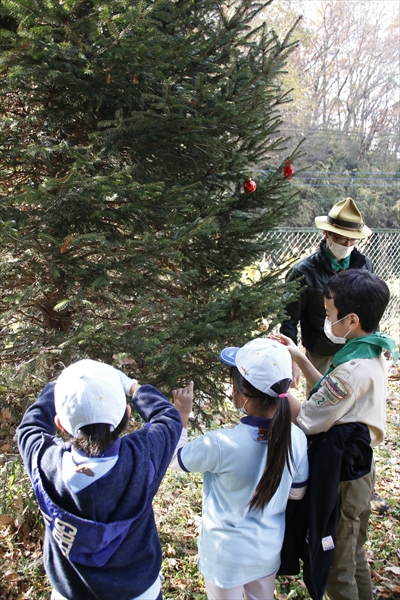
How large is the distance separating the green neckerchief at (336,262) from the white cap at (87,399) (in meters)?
2.36

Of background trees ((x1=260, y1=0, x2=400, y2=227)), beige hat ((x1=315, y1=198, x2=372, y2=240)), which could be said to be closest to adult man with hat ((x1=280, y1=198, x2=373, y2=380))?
beige hat ((x1=315, y1=198, x2=372, y2=240))

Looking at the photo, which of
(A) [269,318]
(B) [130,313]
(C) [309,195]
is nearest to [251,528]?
(B) [130,313]

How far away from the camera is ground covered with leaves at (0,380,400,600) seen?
2979mm

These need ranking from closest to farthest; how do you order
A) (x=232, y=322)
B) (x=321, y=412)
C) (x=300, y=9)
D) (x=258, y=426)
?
(x=258, y=426) < (x=321, y=412) < (x=232, y=322) < (x=300, y=9)

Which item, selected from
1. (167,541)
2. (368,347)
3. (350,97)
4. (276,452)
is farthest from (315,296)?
(350,97)

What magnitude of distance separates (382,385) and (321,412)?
33cm

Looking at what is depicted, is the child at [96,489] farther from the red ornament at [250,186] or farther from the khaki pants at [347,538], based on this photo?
the red ornament at [250,186]

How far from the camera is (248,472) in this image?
193cm

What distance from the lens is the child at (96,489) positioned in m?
1.55

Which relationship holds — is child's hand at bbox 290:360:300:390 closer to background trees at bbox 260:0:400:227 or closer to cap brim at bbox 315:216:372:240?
cap brim at bbox 315:216:372:240

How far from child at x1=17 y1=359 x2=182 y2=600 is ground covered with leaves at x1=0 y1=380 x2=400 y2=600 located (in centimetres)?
139

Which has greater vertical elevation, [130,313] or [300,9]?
[300,9]

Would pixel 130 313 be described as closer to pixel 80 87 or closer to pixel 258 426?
pixel 258 426

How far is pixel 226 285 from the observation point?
3.51m
